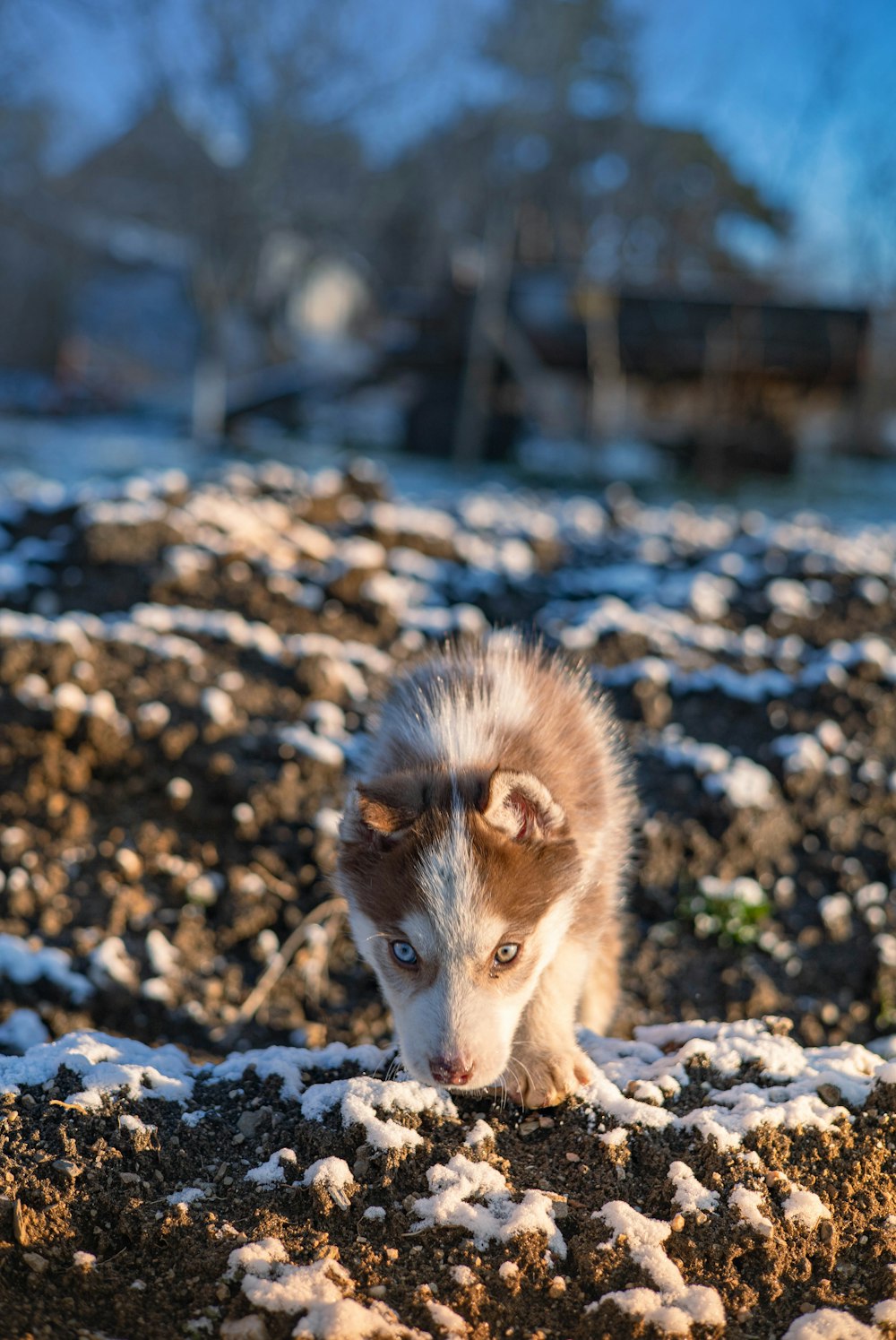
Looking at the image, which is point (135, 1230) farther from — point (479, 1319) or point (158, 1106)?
point (479, 1319)

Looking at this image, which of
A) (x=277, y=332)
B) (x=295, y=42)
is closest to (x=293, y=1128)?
(x=295, y=42)

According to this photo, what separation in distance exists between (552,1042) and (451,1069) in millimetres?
441

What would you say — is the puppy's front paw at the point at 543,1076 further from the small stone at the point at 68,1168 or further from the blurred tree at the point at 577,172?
the blurred tree at the point at 577,172

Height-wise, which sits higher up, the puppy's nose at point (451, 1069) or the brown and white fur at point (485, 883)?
the brown and white fur at point (485, 883)

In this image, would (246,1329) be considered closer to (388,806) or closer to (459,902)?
(459,902)

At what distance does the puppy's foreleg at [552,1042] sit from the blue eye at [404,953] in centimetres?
40

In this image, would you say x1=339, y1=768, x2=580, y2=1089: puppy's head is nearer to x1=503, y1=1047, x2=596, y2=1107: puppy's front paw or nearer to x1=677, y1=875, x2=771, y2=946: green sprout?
x1=503, y1=1047, x2=596, y2=1107: puppy's front paw

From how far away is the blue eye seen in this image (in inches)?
106

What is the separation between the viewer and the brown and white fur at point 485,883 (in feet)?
8.54

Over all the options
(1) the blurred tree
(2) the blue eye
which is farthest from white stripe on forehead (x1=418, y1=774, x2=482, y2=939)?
(1) the blurred tree

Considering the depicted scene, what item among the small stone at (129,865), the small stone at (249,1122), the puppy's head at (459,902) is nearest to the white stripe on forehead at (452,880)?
the puppy's head at (459,902)

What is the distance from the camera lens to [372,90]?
63.9 feet

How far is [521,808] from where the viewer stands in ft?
9.09

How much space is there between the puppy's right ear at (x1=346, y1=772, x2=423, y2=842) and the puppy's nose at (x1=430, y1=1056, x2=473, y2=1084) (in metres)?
0.55
